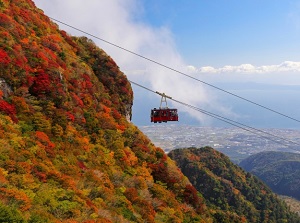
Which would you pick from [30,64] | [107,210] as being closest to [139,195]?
[107,210]

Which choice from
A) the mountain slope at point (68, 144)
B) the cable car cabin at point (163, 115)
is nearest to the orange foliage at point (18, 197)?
the mountain slope at point (68, 144)

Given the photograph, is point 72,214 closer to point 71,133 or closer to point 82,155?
point 82,155

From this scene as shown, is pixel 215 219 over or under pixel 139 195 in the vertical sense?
under

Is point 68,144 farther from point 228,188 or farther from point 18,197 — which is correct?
point 228,188

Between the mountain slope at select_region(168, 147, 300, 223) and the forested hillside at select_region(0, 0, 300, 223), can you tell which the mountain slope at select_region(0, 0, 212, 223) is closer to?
the forested hillside at select_region(0, 0, 300, 223)

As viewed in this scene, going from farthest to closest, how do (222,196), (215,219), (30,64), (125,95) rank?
1. (222,196)
2. (215,219)
3. (125,95)
4. (30,64)

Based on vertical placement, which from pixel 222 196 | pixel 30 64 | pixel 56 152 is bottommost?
pixel 222 196

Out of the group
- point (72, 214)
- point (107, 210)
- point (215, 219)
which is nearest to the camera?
point (72, 214)

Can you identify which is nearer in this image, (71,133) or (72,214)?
(72,214)
